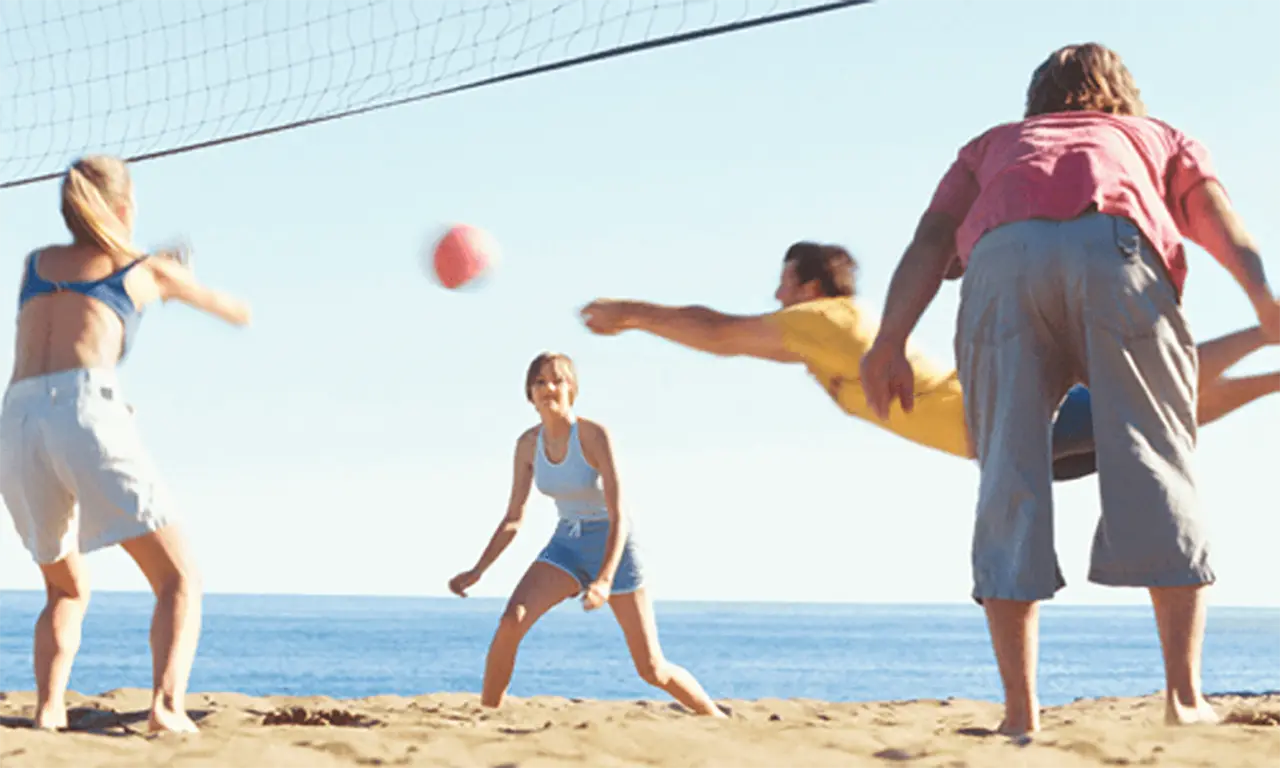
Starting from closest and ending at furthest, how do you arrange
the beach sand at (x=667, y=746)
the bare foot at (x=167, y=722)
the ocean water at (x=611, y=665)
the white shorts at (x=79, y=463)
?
the beach sand at (x=667, y=746) → the bare foot at (x=167, y=722) → the white shorts at (x=79, y=463) → the ocean water at (x=611, y=665)

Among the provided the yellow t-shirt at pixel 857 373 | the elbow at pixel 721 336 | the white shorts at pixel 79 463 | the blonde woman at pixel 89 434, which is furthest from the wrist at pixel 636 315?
the white shorts at pixel 79 463

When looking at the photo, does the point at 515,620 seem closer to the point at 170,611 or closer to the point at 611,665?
the point at 170,611

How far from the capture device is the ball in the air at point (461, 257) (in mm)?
6926

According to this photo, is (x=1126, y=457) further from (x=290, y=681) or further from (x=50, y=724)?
(x=290, y=681)

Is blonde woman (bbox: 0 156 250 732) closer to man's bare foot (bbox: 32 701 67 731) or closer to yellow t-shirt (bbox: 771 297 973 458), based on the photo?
man's bare foot (bbox: 32 701 67 731)

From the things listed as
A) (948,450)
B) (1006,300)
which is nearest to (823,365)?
(948,450)

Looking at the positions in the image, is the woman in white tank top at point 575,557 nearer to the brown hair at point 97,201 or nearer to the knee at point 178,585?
the knee at point 178,585

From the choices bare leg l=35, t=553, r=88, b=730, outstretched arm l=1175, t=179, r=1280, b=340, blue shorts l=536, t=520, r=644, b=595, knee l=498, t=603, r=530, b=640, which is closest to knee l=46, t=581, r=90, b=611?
bare leg l=35, t=553, r=88, b=730

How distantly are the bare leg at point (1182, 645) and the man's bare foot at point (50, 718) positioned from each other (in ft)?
9.79

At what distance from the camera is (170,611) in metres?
4.68

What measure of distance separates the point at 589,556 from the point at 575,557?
0.05m

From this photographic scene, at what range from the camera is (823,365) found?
4.97 m

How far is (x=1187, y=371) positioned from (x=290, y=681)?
3173 centimetres

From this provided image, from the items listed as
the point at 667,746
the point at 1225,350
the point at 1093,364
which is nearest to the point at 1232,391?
the point at 1225,350
